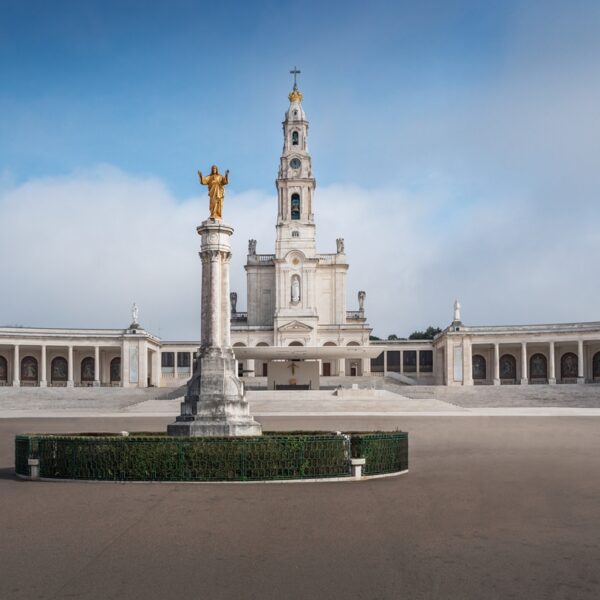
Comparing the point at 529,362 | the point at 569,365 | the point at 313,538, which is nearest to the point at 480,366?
the point at 529,362

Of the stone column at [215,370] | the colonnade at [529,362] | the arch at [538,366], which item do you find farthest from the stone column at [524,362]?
the stone column at [215,370]

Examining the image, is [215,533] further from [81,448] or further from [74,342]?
[74,342]

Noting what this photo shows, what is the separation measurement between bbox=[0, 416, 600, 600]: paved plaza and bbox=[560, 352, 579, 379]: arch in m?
71.5

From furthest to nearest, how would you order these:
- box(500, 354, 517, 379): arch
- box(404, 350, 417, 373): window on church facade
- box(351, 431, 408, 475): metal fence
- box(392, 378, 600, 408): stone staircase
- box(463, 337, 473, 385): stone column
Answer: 1. box(404, 350, 417, 373): window on church facade
2. box(500, 354, 517, 379): arch
3. box(463, 337, 473, 385): stone column
4. box(392, 378, 600, 408): stone staircase
5. box(351, 431, 408, 475): metal fence

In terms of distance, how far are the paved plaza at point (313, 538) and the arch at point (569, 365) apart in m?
71.5

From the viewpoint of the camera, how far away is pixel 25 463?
Result: 19844 mm

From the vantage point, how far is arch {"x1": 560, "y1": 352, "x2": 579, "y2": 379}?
290 ft

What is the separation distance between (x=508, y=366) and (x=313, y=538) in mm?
84040

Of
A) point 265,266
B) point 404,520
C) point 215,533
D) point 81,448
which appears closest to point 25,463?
point 81,448

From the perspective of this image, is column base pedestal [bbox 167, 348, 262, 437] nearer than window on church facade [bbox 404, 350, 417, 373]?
Yes

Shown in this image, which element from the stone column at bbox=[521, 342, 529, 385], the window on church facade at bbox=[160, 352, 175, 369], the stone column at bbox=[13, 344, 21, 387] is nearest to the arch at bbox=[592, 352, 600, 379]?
the stone column at bbox=[521, 342, 529, 385]

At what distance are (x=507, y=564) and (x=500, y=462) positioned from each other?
12.2 metres

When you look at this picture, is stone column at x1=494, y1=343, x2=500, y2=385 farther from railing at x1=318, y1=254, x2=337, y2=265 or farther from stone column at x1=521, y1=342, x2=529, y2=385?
railing at x1=318, y1=254, x2=337, y2=265

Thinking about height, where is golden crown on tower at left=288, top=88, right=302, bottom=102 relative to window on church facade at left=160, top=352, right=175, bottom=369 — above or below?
above
